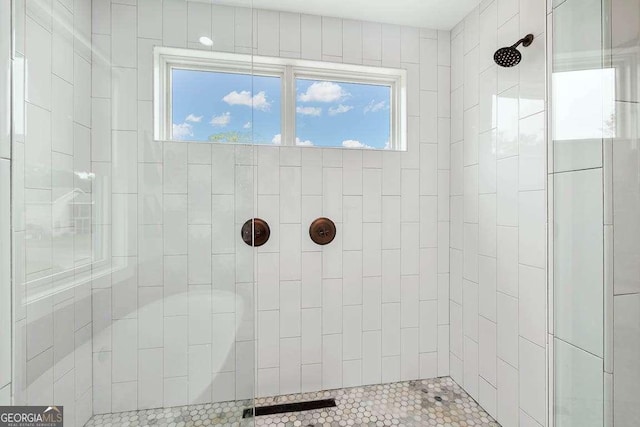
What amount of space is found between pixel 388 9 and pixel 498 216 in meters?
1.31

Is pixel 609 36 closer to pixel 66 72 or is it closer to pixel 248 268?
pixel 248 268

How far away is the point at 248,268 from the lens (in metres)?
1.39

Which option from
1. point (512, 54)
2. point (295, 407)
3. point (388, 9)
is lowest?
point (295, 407)

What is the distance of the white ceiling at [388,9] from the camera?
1.65 m

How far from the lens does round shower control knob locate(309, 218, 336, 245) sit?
1745mm

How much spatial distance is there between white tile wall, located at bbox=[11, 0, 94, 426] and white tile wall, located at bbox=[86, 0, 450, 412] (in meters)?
0.07

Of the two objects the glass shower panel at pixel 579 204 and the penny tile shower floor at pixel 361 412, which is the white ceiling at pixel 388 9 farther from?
the penny tile shower floor at pixel 361 412

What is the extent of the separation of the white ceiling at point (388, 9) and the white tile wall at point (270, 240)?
2.2 inches

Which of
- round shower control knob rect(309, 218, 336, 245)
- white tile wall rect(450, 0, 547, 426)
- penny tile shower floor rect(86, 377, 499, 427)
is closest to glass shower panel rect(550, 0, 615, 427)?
white tile wall rect(450, 0, 547, 426)

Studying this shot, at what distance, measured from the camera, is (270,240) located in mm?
1728

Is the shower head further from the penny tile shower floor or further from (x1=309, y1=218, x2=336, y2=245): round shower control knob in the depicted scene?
the penny tile shower floor

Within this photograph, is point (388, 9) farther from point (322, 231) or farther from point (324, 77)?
point (322, 231)

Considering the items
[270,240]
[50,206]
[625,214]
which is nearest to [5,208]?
[50,206]

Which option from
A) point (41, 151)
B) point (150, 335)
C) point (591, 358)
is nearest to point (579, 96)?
point (591, 358)
